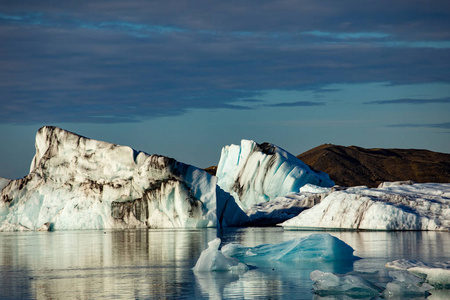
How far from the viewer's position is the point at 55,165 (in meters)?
39.3

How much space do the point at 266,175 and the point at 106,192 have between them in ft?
44.1

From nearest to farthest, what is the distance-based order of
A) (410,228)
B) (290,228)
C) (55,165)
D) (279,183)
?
(410,228) → (290,228) → (55,165) → (279,183)

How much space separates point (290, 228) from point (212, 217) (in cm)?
469

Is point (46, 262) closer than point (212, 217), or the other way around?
point (46, 262)

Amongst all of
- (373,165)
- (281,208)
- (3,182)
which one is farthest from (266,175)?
(373,165)

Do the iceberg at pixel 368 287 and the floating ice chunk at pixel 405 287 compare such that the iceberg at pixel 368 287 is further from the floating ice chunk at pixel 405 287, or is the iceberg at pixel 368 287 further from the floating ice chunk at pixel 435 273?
the floating ice chunk at pixel 435 273

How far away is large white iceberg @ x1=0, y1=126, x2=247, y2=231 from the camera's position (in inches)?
1432

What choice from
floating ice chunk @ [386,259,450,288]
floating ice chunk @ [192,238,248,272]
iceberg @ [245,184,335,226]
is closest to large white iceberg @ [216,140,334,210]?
iceberg @ [245,184,335,226]

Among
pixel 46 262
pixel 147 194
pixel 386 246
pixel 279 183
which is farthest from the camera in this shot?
pixel 279 183

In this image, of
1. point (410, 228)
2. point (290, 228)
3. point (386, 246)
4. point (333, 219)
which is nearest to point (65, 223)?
point (290, 228)

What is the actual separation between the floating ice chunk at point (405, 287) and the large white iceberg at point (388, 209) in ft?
58.1

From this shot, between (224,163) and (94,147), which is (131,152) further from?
(224,163)

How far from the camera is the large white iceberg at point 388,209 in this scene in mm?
27938

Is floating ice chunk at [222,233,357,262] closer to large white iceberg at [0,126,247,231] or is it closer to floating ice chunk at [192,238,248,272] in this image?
floating ice chunk at [192,238,248,272]
